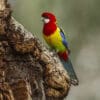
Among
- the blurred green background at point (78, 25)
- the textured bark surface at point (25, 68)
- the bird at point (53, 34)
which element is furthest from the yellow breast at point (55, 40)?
the blurred green background at point (78, 25)

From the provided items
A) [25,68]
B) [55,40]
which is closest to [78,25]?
[55,40]

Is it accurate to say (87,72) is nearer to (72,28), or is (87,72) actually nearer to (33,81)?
(72,28)

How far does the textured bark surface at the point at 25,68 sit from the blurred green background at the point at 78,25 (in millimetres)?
5858

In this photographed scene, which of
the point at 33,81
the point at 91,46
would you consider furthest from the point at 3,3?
the point at 91,46

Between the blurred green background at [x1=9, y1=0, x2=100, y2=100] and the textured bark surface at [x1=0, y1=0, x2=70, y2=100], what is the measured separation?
19.2 ft

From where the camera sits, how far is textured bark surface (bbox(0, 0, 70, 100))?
3.84 meters

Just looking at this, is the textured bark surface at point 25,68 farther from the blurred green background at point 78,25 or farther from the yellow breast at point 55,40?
the blurred green background at point 78,25

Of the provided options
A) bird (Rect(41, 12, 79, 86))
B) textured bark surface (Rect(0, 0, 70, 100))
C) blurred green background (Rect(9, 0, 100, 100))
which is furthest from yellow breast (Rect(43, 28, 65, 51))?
blurred green background (Rect(9, 0, 100, 100))

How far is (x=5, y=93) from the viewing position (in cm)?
381

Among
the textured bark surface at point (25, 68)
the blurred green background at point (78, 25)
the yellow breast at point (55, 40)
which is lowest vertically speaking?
the blurred green background at point (78, 25)

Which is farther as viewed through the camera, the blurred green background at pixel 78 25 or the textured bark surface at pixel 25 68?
the blurred green background at pixel 78 25

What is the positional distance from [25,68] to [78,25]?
6477 mm

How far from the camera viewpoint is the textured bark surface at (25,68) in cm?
384

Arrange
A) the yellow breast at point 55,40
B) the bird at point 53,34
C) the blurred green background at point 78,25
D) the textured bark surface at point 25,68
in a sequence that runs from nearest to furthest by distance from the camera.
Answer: the textured bark surface at point 25,68, the bird at point 53,34, the yellow breast at point 55,40, the blurred green background at point 78,25
